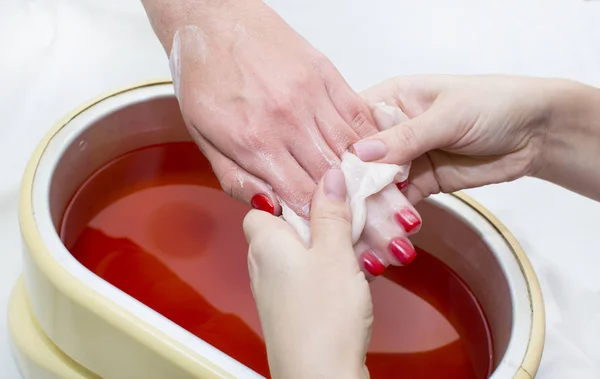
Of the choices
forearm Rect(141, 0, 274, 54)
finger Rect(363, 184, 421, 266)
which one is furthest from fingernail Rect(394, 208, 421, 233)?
forearm Rect(141, 0, 274, 54)

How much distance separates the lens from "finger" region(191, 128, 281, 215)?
877mm

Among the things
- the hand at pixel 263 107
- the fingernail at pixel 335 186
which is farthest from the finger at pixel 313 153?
the fingernail at pixel 335 186

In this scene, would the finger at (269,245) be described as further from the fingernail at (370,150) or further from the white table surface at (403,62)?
the white table surface at (403,62)

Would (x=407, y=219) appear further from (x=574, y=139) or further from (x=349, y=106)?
(x=574, y=139)

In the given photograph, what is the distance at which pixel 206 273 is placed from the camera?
1025mm

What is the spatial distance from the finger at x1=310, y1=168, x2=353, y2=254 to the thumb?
0.05 meters

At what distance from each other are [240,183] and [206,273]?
19cm

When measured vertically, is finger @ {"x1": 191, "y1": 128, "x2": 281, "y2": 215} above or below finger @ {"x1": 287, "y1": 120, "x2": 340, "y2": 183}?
below

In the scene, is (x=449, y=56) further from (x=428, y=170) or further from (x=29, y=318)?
(x=29, y=318)

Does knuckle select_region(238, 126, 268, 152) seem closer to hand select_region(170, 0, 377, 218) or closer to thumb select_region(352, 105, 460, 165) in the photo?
hand select_region(170, 0, 377, 218)

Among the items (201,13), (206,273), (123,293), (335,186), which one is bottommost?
(206,273)

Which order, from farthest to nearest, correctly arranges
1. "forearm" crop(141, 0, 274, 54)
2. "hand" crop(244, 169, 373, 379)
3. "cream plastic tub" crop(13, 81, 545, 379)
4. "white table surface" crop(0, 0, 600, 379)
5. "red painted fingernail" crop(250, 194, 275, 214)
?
"white table surface" crop(0, 0, 600, 379) < "forearm" crop(141, 0, 274, 54) < "red painted fingernail" crop(250, 194, 275, 214) < "cream plastic tub" crop(13, 81, 545, 379) < "hand" crop(244, 169, 373, 379)

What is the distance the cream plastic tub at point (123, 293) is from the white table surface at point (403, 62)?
10.2 inches

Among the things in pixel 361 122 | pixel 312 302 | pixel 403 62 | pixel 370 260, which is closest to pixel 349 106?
pixel 361 122
